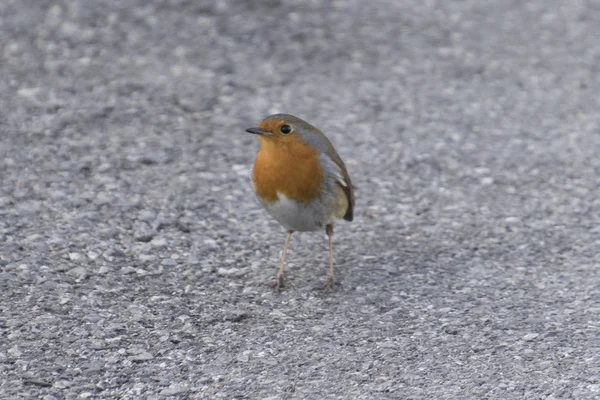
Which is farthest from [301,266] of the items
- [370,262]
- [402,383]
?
[402,383]

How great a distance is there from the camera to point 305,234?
604 centimetres

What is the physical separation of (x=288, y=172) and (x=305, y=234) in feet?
3.91

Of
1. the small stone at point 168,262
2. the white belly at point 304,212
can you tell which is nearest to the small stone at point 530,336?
the white belly at point 304,212

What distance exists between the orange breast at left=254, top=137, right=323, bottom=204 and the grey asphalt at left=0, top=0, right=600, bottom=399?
0.60 meters

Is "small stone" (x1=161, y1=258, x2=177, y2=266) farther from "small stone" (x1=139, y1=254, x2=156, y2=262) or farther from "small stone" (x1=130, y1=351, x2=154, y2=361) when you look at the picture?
"small stone" (x1=130, y1=351, x2=154, y2=361)

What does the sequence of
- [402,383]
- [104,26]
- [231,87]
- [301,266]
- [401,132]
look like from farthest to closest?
[104,26] < [231,87] < [401,132] < [301,266] < [402,383]

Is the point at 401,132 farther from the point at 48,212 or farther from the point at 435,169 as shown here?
the point at 48,212

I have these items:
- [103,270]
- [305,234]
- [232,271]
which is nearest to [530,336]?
[232,271]

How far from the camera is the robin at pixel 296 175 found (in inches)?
193

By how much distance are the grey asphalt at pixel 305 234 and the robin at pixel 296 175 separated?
49 cm

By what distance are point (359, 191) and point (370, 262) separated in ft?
3.61

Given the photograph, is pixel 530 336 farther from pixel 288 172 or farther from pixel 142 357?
pixel 142 357

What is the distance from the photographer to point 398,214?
245 inches

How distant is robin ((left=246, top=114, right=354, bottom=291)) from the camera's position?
491 centimetres
